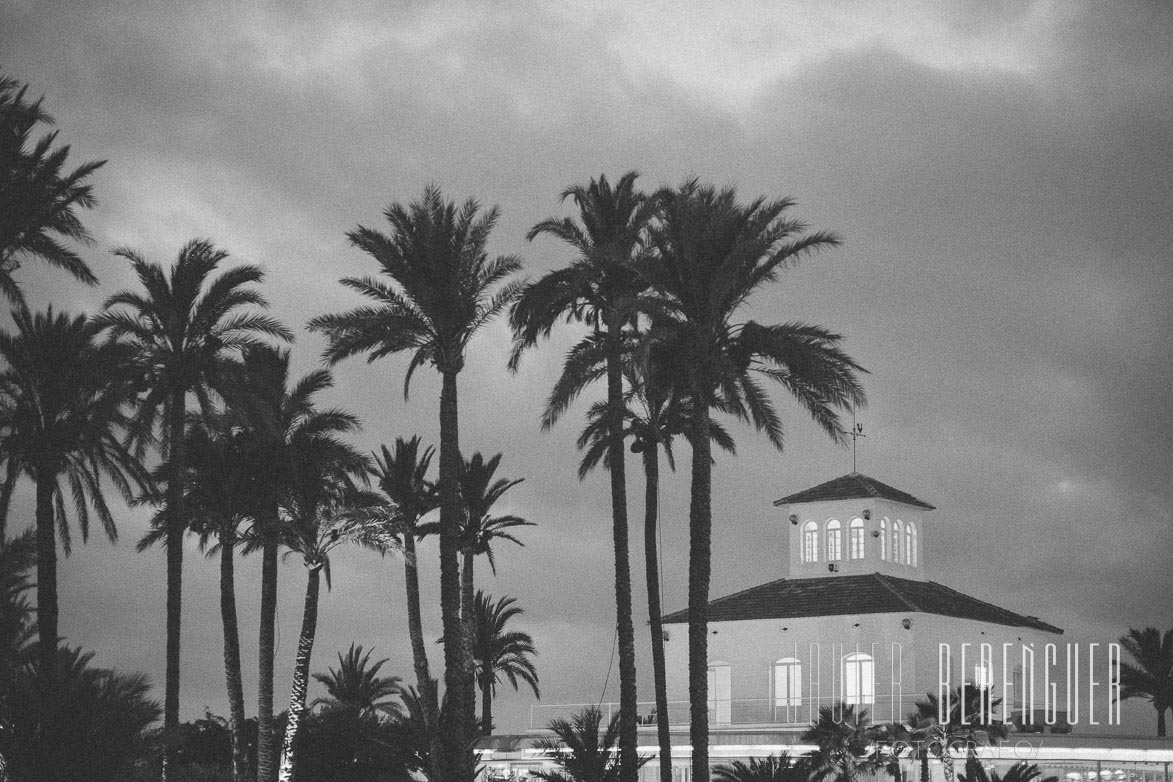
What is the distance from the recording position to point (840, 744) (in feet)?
163

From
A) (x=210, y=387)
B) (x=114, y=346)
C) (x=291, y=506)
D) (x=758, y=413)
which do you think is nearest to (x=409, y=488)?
(x=291, y=506)

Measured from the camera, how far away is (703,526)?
36062 mm

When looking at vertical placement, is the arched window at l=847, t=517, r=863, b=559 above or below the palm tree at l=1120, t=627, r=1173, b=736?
above

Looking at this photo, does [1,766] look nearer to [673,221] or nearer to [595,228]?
[673,221]

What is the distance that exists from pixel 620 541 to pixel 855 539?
2857 cm

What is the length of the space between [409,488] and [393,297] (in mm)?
12893

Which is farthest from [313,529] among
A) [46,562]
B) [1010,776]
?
[1010,776]

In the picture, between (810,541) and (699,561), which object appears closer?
(699,561)

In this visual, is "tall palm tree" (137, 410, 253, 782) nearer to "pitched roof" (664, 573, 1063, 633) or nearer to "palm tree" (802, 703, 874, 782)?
"palm tree" (802, 703, 874, 782)

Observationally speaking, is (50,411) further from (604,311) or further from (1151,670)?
(1151,670)

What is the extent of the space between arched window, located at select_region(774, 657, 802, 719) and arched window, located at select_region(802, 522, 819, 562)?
573cm

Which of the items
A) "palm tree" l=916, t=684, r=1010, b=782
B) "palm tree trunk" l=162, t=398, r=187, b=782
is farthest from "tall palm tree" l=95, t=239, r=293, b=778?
"palm tree" l=916, t=684, r=1010, b=782

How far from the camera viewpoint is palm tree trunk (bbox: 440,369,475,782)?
37312 millimetres

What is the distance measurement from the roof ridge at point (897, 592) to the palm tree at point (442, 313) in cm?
2734
